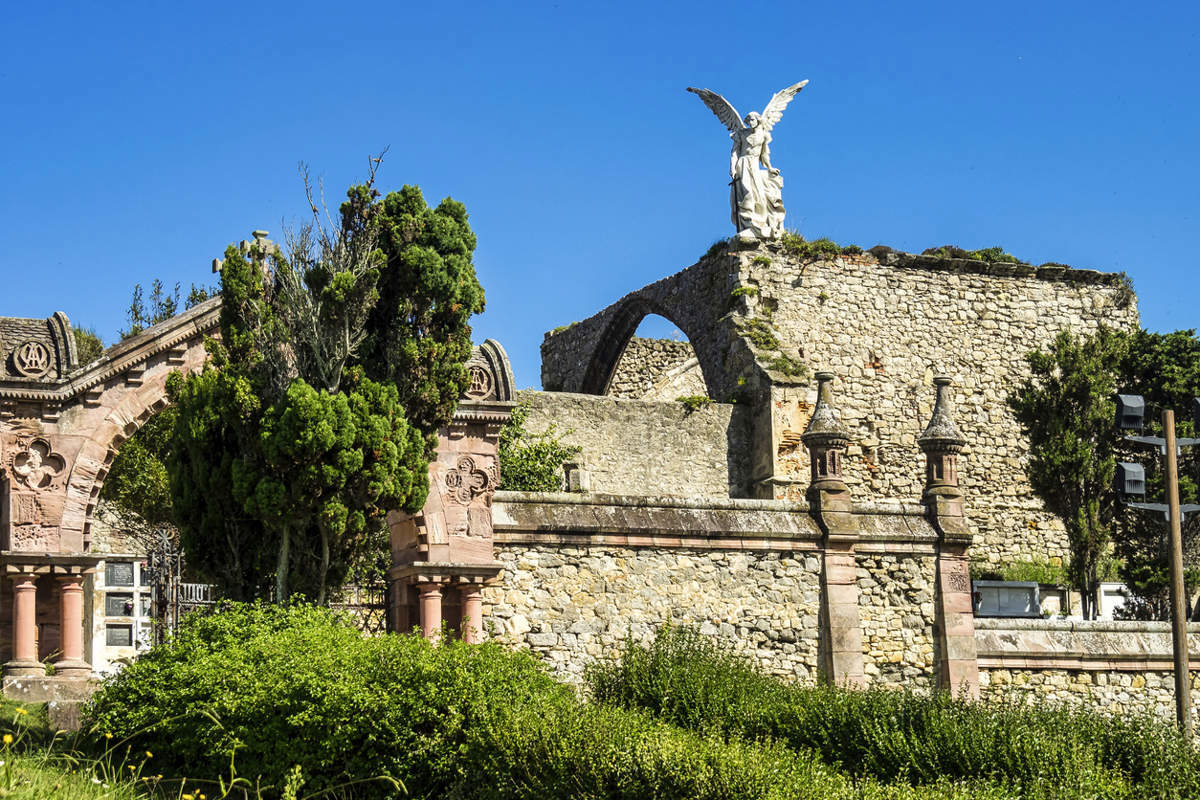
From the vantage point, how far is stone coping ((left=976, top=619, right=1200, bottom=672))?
18125 millimetres

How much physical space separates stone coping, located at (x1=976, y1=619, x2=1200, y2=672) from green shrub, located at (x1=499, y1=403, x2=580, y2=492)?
7.58 meters

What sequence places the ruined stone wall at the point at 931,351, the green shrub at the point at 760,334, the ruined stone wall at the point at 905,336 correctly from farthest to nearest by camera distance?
the ruined stone wall at the point at 931,351
the ruined stone wall at the point at 905,336
the green shrub at the point at 760,334

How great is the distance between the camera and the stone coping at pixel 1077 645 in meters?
18.1

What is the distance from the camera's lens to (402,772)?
1205 cm

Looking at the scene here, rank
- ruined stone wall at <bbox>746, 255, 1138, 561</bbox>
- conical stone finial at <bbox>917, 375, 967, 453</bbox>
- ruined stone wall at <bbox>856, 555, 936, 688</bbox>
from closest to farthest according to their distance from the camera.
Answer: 1. ruined stone wall at <bbox>856, 555, 936, 688</bbox>
2. conical stone finial at <bbox>917, 375, 967, 453</bbox>
3. ruined stone wall at <bbox>746, 255, 1138, 561</bbox>

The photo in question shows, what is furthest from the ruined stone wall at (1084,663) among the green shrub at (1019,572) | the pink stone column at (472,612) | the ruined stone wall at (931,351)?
the ruined stone wall at (931,351)

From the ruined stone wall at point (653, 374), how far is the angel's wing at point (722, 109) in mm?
4778

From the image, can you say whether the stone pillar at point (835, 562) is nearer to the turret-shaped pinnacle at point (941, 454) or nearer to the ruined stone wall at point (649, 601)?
the ruined stone wall at point (649, 601)

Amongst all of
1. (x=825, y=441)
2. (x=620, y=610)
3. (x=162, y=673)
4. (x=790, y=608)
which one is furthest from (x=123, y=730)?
(x=825, y=441)

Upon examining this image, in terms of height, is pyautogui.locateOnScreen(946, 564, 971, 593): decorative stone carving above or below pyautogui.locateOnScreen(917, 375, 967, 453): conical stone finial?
below

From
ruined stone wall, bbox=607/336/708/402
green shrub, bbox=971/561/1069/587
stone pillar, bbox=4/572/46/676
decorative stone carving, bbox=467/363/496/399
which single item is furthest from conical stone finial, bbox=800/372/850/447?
ruined stone wall, bbox=607/336/708/402

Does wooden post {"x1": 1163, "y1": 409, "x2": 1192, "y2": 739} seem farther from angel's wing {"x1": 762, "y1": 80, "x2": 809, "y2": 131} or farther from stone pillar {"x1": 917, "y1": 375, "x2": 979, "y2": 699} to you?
angel's wing {"x1": 762, "y1": 80, "x2": 809, "y2": 131}

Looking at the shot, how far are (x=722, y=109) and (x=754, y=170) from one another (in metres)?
1.39

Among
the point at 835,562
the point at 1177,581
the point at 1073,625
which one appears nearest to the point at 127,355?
the point at 835,562
